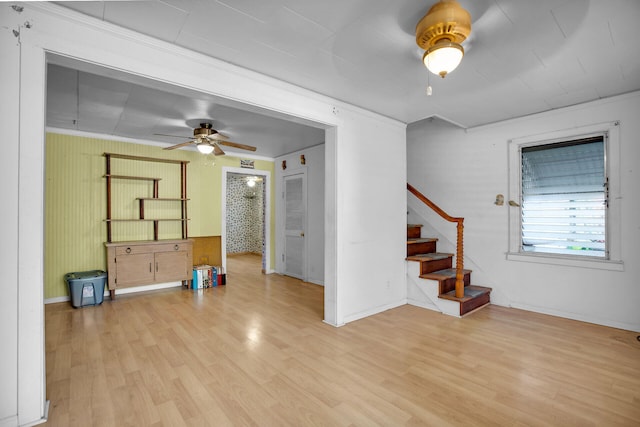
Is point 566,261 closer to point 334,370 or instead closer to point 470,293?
point 470,293

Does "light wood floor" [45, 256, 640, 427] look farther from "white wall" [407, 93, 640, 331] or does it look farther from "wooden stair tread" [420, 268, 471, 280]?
"wooden stair tread" [420, 268, 471, 280]

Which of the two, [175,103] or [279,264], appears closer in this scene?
[175,103]

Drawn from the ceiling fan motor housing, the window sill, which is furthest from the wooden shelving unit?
the window sill

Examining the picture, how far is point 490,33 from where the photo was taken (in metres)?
2.18

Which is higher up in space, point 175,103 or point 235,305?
point 175,103

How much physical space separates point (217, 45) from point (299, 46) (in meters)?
0.63

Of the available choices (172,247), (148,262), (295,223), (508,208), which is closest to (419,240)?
(508,208)

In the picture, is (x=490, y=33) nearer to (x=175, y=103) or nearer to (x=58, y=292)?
(x=175, y=103)

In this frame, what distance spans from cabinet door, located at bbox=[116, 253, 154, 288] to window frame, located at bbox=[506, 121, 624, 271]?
5.40 m

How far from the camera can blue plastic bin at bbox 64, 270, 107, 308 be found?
13.8ft

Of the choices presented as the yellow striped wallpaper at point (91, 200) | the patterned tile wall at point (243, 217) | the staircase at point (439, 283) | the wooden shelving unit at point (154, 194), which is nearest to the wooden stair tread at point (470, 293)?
the staircase at point (439, 283)

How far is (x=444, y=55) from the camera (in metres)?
1.90

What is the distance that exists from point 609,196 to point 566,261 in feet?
2.84

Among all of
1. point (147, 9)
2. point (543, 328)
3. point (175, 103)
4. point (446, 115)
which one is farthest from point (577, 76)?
point (175, 103)
